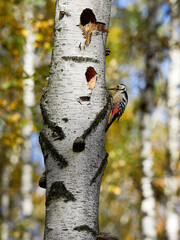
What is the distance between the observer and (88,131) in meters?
1.83

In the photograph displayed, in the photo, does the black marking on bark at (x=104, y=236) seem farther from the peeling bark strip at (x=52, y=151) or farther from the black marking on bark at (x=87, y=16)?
the black marking on bark at (x=87, y=16)

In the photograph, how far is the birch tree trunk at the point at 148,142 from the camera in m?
6.98

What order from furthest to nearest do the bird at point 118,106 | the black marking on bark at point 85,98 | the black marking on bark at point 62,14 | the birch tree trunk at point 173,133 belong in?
the birch tree trunk at point 173,133, the bird at point 118,106, the black marking on bark at point 62,14, the black marking on bark at point 85,98

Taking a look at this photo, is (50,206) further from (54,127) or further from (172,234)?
(172,234)

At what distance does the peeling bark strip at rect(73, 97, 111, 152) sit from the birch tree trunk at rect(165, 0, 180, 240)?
5.80m

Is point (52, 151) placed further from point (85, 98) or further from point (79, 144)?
point (85, 98)

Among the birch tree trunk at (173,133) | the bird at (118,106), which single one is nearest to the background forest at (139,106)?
the birch tree trunk at (173,133)

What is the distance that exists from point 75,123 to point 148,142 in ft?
18.8

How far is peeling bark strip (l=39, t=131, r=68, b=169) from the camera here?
176 centimetres

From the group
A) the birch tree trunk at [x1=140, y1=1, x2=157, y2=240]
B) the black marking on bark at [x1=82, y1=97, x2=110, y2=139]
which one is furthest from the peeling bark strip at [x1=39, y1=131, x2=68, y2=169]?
the birch tree trunk at [x1=140, y1=1, x2=157, y2=240]

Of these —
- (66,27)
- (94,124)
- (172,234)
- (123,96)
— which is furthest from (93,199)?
(172,234)

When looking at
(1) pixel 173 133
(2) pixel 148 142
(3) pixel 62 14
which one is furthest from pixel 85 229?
(1) pixel 173 133

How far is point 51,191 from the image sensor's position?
68.6 inches

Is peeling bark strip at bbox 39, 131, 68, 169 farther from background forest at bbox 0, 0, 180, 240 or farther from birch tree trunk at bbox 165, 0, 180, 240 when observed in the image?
birch tree trunk at bbox 165, 0, 180, 240
